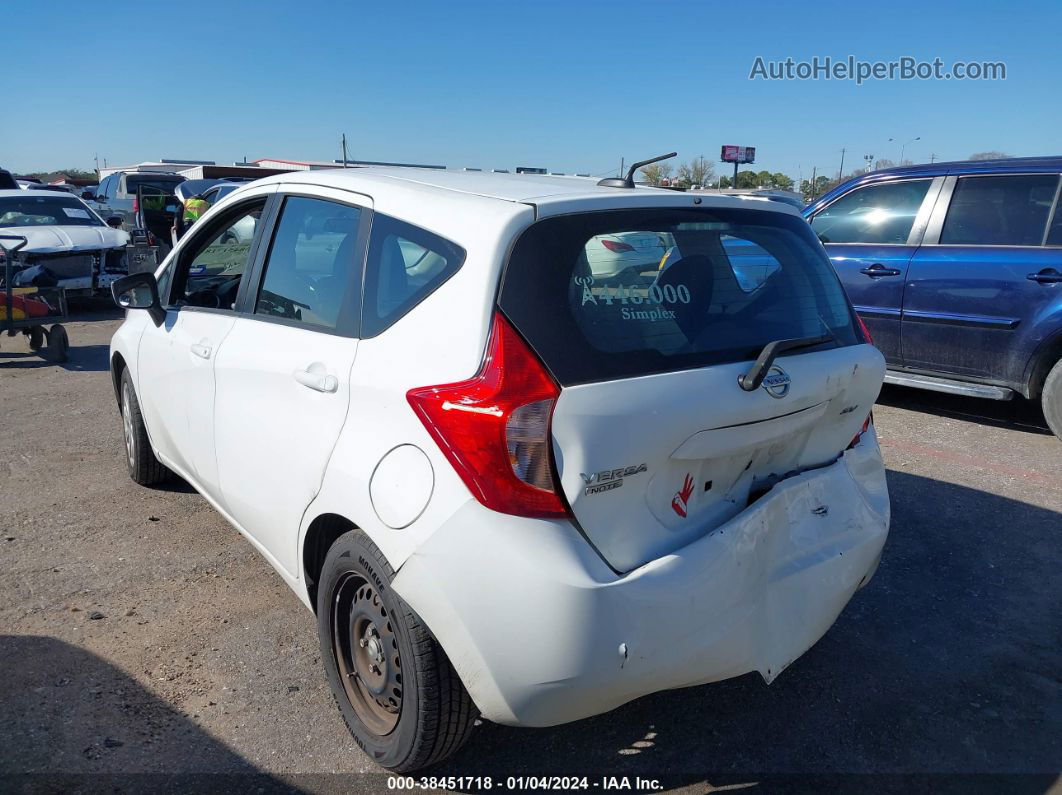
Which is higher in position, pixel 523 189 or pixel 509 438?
pixel 523 189

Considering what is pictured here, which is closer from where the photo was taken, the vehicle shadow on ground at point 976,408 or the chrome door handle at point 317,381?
the chrome door handle at point 317,381

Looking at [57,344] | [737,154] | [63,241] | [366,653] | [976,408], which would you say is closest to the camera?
[366,653]

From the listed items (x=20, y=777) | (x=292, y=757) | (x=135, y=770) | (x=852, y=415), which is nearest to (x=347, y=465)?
(x=292, y=757)

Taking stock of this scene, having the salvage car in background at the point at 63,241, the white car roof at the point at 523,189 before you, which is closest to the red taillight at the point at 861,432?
the white car roof at the point at 523,189

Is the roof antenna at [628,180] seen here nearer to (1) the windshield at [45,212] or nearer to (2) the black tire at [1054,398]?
(2) the black tire at [1054,398]

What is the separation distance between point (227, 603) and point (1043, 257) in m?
5.67

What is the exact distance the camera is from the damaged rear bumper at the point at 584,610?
210 cm

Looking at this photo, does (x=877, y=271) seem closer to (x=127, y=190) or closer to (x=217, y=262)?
(x=217, y=262)

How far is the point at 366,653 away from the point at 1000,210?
5.74 meters

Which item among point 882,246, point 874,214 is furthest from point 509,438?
point 874,214

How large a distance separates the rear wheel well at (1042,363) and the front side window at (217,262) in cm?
524

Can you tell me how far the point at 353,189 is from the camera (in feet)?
9.84

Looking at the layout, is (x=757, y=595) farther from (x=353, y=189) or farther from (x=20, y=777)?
(x=20, y=777)

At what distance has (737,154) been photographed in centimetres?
3838
